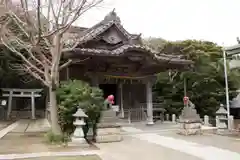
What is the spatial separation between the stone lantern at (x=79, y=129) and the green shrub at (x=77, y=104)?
53 cm

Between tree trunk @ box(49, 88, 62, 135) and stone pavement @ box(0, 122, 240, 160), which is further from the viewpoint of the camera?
tree trunk @ box(49, 88, 62, 135)

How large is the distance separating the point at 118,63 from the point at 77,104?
5750 millimetres

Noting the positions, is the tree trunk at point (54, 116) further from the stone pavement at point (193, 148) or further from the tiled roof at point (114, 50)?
the stone pavement at point (193, 148)

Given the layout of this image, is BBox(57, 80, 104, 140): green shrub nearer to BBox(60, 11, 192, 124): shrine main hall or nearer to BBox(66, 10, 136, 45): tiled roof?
BBox(60, 11, 192, 124): shrine main hall

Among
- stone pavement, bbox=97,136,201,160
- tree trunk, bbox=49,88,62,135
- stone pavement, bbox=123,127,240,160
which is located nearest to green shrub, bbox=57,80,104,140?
tree trunk, bbox=49,88,62,135

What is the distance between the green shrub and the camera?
10.4m

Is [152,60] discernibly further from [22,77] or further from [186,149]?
[22,77]

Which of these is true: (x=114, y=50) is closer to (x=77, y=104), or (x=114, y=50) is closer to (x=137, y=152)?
(x=77, y=104)

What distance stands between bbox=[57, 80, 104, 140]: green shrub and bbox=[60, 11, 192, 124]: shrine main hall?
307 centimetres

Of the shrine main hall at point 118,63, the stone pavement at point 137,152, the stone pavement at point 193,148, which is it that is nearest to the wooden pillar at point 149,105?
the shrine main hall at point 118,63

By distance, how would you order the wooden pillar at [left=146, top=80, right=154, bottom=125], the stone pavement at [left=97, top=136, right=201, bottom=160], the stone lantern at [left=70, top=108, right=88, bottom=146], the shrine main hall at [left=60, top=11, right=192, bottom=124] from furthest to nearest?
the wooden pillar at [left=146, top=80, right=154, bottom=125]
the shrine main hall at [left=60, top=11, right=192, bottom=124]
the stone lantern at [left=70, top=108, right=88, bottom=146]
the stone pavement at [left=97, top=136, right=201, bottom=160]

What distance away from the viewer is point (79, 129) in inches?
379

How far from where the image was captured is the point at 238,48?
11.7 metres

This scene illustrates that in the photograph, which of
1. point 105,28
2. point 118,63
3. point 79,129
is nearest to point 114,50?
point 118,63
